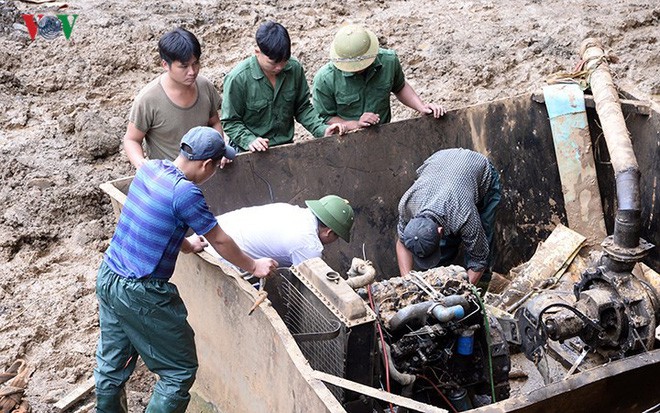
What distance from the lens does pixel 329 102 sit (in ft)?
20.7

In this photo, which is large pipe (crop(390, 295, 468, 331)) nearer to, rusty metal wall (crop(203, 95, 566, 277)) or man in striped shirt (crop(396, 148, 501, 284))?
man in striped shirt (crop(396, 148, 501, 284))

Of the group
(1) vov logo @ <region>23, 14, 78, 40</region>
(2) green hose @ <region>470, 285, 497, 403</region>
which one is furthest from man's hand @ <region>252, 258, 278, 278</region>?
(1) vov logo @ <region>23, 14, 78, 40</region>

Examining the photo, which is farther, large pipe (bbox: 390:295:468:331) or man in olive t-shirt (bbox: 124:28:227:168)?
man in olive t-shirt (bbox: 124:28:227:168)

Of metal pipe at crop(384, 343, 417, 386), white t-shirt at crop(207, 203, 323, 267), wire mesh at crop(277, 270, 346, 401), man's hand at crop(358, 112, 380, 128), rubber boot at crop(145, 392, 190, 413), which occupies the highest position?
man's hand at crop(358, 112, 380, 128)

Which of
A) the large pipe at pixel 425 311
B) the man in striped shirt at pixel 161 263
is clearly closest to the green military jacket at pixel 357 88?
the man in striped shirt at pixel 161 263

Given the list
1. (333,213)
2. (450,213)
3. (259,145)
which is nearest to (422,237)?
(450,213)

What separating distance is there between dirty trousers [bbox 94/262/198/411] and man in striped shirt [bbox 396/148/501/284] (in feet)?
5.11

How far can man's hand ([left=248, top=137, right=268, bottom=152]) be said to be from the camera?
5.81m

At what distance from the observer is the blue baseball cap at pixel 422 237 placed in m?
5.21

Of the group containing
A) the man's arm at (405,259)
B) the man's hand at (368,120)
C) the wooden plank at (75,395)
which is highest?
the man's hand at (368,120)

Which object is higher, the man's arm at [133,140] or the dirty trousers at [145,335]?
the man's arm at [133,140]

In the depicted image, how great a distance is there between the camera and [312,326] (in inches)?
168

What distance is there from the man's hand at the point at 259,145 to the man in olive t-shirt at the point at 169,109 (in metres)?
0.23

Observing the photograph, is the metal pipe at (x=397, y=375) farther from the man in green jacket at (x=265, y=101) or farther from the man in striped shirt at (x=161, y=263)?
the man in green jacket at (x=265, y=101)
